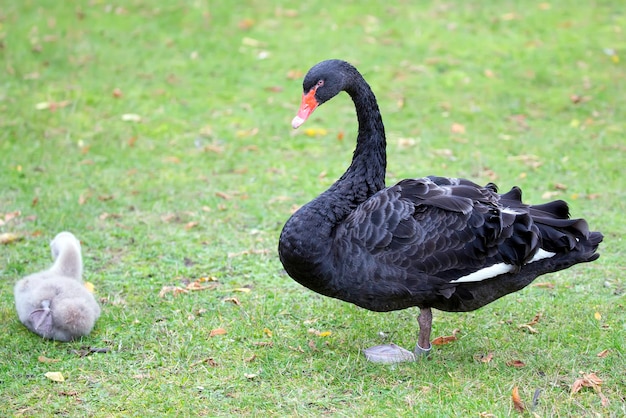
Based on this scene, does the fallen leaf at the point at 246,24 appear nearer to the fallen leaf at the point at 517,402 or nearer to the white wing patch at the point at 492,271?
the white wing patch at the point at 492,271

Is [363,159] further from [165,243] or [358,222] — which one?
[165,243]

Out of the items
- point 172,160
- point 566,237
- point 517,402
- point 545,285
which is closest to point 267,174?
point 172,160

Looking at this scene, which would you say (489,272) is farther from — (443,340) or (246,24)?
(246,24)

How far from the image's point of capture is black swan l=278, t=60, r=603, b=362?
354 centimetres

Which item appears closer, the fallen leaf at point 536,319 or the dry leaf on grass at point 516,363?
the dry leaf on grass at point 516,363

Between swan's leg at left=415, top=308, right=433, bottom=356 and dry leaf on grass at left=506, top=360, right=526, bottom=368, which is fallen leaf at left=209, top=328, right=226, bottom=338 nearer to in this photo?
swan's leg at left=415, top=308, right=433, bottom=356

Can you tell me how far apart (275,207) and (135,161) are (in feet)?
5.14

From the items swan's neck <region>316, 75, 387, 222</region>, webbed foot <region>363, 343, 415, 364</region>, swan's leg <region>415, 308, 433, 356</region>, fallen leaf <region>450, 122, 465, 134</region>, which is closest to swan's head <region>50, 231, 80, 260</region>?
swan's neck <region>316, 75, 387, 222</region>

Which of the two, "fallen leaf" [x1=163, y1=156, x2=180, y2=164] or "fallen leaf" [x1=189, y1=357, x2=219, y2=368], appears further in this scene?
"fallen leaf" [x1=163, y1=156, x2=180, y2=164]

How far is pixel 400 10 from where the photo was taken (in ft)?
33.5

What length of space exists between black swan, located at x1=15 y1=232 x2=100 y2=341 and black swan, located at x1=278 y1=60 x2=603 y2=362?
111 centimetres

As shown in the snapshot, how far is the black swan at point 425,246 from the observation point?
11.6 ft

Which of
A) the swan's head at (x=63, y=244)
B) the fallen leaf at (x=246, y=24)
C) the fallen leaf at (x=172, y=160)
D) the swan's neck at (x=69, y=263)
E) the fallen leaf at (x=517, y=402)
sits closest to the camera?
the fallen leaf at (x=517, y=402)

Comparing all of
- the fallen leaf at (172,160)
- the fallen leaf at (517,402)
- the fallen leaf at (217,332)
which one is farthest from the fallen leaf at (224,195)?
the fallen leaf at (517,402)
